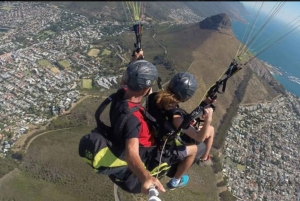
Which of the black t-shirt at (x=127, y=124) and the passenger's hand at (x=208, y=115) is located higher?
the passenger's hand at (x=208, y=115)

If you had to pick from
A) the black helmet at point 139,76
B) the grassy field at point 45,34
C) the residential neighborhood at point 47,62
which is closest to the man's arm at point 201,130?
the black helmet at point 139,76

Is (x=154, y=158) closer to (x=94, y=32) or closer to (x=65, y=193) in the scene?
(x=65, y=193)

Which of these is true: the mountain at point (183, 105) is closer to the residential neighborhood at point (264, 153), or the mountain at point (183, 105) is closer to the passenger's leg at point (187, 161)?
the residential neighborhood at point (264, 153)

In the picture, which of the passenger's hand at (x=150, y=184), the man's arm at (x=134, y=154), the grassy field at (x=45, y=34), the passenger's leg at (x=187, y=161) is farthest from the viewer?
the grassy field at (x=45, y=34)

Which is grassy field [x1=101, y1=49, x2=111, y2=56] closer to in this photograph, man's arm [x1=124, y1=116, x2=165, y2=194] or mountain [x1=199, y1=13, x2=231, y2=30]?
mountain [x1=199, y1=13, x2=231, y2=30]

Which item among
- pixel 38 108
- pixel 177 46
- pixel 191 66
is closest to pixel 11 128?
pixel 38 108
